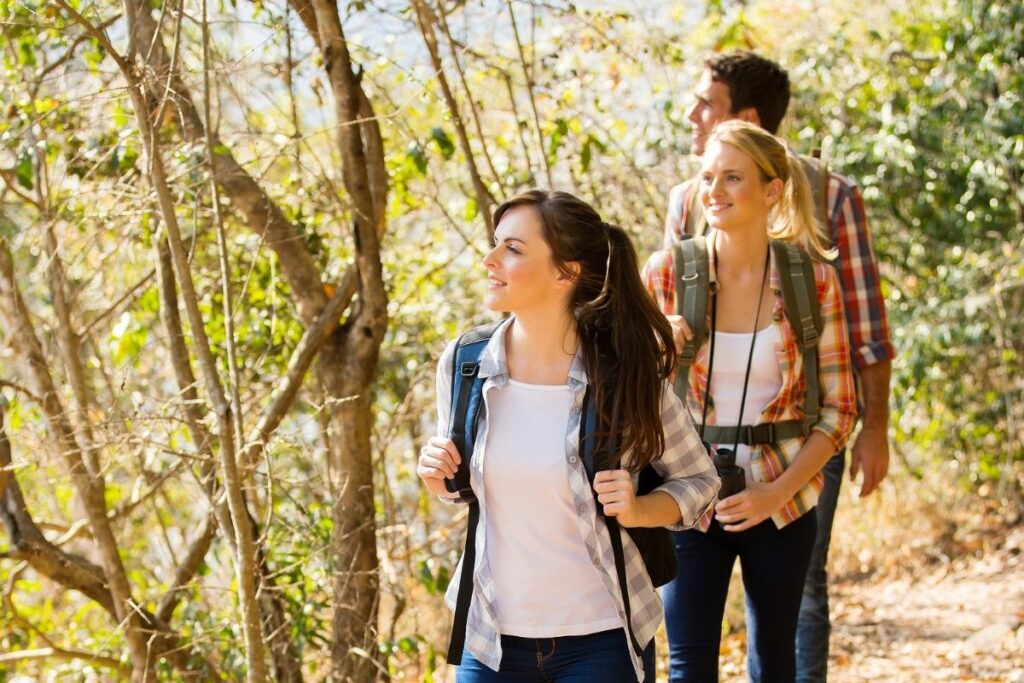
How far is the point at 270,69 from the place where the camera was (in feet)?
14.8

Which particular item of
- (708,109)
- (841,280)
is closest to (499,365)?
(841,280)

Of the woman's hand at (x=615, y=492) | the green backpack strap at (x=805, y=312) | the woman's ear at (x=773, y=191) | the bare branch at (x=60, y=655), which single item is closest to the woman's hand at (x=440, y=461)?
the woman's hand at (x=615, y=492)

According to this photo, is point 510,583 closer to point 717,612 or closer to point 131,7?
point 717,612

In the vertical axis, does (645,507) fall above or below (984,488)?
above

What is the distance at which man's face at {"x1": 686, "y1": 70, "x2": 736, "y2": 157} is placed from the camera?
151 inches

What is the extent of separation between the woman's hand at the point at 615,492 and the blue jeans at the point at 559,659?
0.95ft

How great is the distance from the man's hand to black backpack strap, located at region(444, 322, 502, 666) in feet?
4.81

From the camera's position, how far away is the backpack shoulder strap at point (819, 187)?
144 inches

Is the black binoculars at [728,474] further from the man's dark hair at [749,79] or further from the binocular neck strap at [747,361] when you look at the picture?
the man's dark hair at [749,79]

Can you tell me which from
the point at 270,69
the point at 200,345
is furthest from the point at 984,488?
the point at 200,345

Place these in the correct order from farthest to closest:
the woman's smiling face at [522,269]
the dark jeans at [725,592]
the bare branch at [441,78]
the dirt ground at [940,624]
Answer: the dirt ground at [940,624], the bare branch at [441,78], the dark jeans at [725,592], the woman's smiling face at [522,269]

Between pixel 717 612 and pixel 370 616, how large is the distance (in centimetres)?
153

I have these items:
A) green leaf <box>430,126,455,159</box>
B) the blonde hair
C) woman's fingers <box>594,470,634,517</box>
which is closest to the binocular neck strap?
the blonde hair

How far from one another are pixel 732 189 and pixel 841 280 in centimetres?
68
